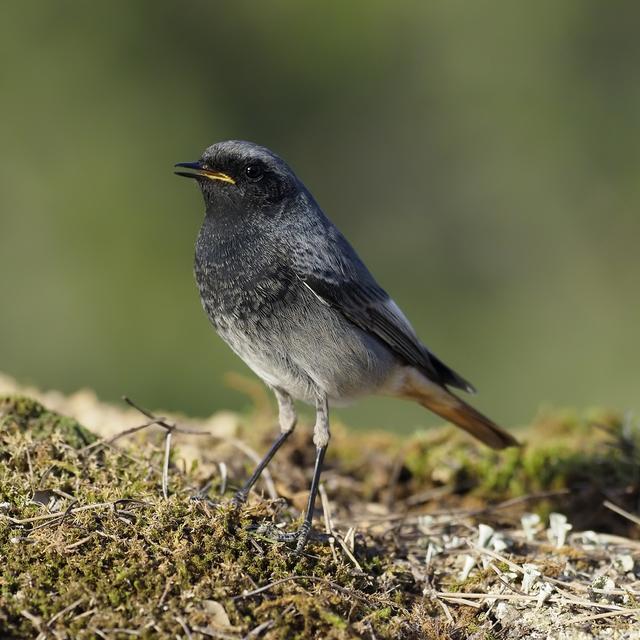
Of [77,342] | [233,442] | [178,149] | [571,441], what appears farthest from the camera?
[178,149]

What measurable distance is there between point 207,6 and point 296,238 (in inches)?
378

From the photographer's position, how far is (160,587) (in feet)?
10.8

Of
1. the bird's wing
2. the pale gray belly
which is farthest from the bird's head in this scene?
the pale gray belly

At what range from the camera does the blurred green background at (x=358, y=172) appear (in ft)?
36.8

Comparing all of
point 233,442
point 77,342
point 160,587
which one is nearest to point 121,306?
point 77,342

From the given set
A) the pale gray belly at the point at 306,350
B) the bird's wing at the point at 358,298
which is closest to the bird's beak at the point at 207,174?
the bird's wing at the point at 358,298

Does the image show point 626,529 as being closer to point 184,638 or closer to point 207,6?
point 184,638

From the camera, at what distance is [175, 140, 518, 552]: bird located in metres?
4.71

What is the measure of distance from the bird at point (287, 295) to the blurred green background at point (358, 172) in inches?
216

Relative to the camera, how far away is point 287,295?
15.5ft

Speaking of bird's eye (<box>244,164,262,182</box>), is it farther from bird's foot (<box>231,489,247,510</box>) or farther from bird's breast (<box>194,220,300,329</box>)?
bird's foot (<box>231,489,247,510</box>)

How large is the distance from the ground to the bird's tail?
25cm

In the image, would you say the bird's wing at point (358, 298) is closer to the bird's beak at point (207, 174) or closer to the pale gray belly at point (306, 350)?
the pale gray belly at point (306, 350)

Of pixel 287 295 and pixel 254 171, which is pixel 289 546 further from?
pixel 254 171
